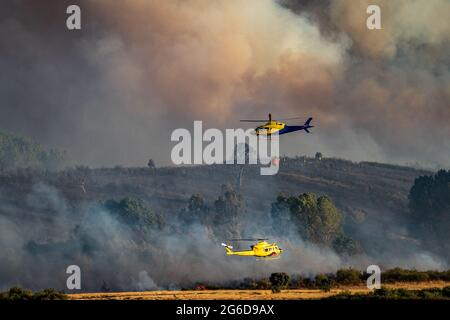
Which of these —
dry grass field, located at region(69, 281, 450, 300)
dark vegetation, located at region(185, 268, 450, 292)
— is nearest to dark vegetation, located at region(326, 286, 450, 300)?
dry grass field, located at region(69, 281, 450, 300)

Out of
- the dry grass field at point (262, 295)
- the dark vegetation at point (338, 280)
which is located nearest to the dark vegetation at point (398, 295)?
the dry grass field at point (262, 295)

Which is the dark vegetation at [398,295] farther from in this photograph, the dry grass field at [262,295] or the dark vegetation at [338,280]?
the dark vegetation at [338,280]

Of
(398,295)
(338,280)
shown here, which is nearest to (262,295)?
(398,295)

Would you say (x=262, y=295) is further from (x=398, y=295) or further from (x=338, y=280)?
(x=338, y=280)

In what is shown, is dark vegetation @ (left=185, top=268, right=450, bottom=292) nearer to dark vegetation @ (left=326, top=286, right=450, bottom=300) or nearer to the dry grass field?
the dry grass field

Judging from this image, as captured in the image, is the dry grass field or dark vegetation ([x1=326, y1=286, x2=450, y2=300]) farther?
the dry grass field

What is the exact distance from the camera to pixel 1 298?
13738cm

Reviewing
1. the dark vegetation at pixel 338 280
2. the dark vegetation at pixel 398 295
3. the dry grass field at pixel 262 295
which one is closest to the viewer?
the dark vegetation at pixel 398 295

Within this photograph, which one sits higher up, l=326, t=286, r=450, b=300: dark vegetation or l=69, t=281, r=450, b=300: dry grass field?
l=326, t=286, r=450, b=300: dark vegetation
